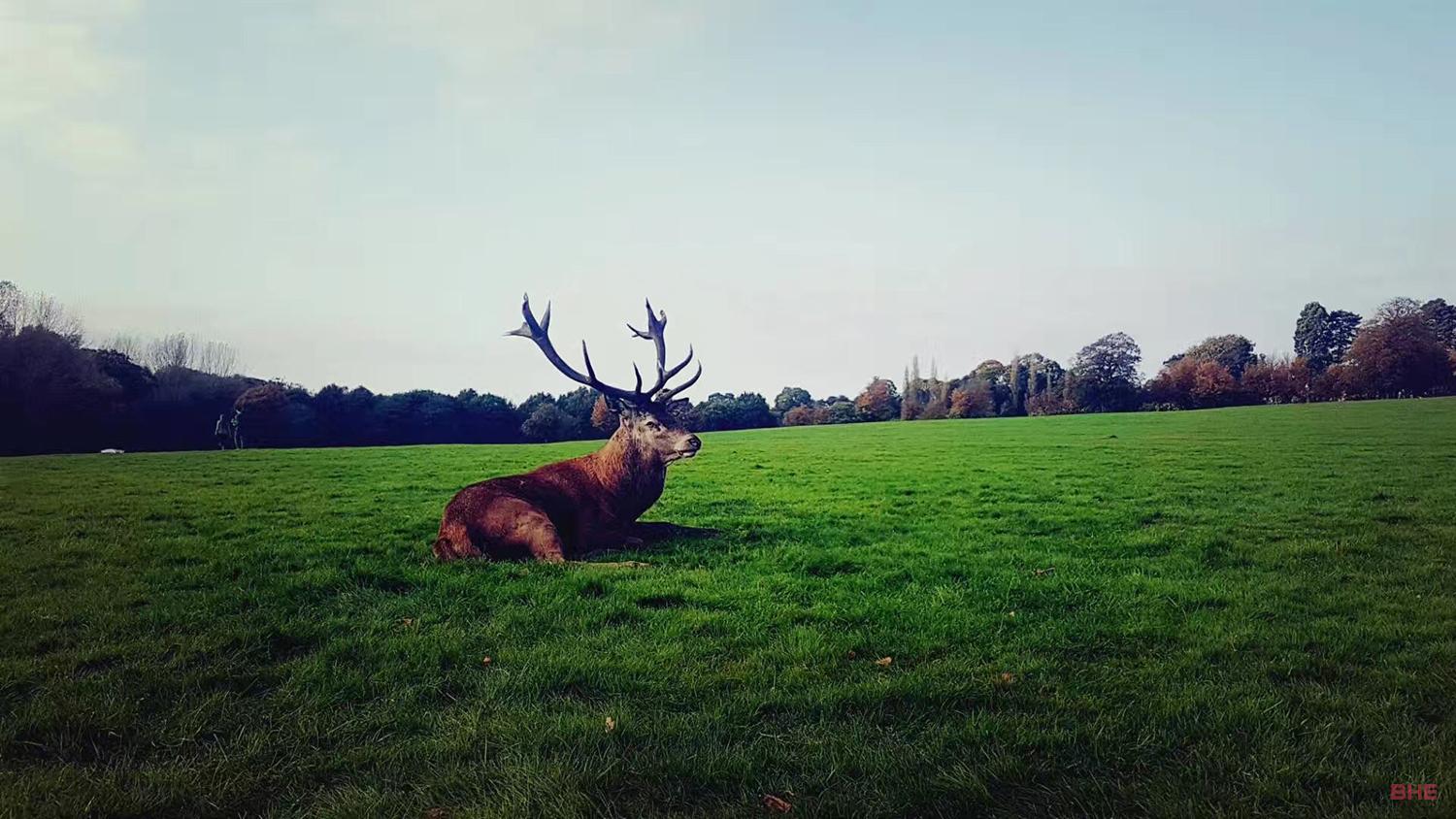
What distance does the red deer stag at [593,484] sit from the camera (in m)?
6.43

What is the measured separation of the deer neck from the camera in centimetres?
730

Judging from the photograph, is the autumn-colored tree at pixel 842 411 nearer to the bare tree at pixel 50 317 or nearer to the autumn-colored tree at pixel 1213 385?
the autumn-colored tree at pixel 1213 385

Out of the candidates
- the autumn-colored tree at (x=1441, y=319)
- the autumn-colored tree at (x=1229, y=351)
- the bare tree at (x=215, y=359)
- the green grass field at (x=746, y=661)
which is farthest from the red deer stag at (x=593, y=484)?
the autumn-colored tree at (x=1229, y=351)

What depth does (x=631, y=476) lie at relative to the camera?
732 centimetres

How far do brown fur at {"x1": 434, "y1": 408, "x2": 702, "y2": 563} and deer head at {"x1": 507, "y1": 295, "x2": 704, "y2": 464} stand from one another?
11 mm

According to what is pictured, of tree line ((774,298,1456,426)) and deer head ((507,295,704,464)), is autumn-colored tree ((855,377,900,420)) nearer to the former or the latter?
tree line ((774,298,1456,426))

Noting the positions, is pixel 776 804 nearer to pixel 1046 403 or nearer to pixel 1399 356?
pixel 1399 356

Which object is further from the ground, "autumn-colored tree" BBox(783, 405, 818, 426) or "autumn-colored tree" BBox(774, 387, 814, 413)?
"autumn-colored tree" BBox(774, 387, 814, 413)

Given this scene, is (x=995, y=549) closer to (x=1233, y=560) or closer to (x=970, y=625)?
(x=1233, y=560)

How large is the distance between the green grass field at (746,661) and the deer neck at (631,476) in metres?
0.61

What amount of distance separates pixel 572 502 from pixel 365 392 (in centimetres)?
481

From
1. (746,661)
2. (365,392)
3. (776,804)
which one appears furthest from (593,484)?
(776,804)

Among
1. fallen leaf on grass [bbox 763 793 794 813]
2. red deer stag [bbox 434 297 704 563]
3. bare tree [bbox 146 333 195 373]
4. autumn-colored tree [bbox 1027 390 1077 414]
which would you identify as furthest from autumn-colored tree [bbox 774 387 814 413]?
fallen leaf on grass [bbox 763 793 794 813]

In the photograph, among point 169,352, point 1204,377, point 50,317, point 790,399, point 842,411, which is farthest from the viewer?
point 842,411
